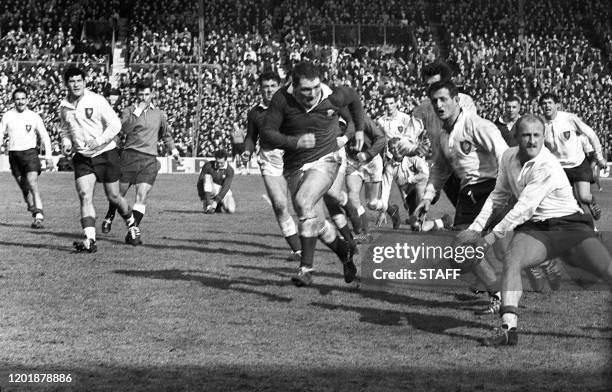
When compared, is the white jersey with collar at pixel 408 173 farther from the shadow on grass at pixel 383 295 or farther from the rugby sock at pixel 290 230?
the shadow on grass at pixel 383 295

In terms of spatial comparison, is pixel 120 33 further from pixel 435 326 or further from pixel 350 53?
pixel 435 326

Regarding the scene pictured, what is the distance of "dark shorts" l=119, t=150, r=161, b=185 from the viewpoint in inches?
602

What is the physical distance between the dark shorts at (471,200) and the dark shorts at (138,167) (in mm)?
6368

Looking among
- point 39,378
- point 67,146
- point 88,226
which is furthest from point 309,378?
point 67,146

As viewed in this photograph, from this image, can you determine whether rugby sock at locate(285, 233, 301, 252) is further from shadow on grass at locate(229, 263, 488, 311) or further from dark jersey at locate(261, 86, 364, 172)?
dark jersey at locate(261, 86, 364, 172)

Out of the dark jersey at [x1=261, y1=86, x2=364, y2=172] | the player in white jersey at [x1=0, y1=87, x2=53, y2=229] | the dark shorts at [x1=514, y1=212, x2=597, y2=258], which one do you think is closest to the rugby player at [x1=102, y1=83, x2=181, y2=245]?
the player in white jersey at [x1=0, y1=87, x2=53, y2=229]

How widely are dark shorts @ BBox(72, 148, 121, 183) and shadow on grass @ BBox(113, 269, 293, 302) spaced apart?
2.38 m

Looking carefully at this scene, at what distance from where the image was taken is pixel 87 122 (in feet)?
44.7

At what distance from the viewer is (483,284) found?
950 cm

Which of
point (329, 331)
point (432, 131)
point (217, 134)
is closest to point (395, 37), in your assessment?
point (217, 134)

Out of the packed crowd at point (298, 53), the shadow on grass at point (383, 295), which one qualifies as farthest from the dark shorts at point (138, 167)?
the packed crowd at point (298, 53)

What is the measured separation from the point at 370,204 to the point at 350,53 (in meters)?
30.0

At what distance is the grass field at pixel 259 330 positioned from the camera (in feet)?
21.9

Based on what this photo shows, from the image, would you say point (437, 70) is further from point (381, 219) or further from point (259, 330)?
point (381, 219)
